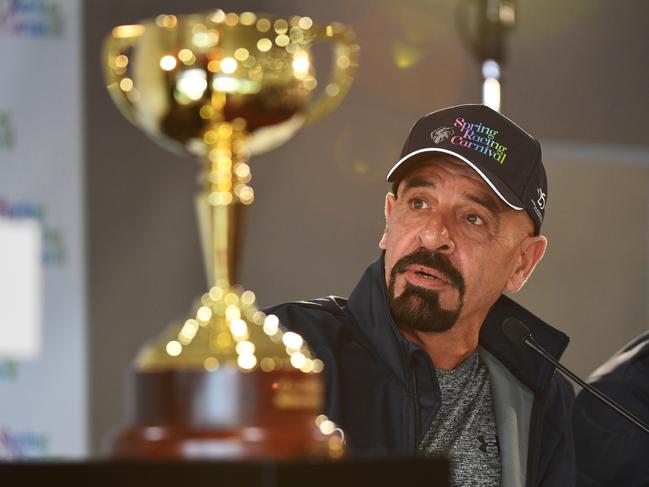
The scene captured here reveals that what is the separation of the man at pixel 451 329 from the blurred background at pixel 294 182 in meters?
1.47

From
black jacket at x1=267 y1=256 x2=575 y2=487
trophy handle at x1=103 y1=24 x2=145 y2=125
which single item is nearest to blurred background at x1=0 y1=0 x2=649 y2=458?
black jacket at x1=267 y1=256 x2=575 y2=487

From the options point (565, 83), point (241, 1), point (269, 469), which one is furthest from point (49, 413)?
point (269, 469)

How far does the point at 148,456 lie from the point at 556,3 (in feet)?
11.7

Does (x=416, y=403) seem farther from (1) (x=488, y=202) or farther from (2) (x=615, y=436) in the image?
(2) (x=615, y=436)

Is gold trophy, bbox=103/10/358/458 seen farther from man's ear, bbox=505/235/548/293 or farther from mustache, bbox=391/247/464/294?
man's ear, bbox=505/235/548/293

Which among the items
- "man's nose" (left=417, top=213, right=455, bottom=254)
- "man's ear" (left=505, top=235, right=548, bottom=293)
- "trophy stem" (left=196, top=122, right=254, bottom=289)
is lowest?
"man's ear" (left=505, top=235, right=548, bottom=293)

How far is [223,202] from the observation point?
87 cm

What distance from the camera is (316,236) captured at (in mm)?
3668

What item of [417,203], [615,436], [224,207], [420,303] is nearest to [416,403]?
[420,303]

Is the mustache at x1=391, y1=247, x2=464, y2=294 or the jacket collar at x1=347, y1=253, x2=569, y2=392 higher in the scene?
the mustache at x1=391, y1=247, x2=464, y2=294

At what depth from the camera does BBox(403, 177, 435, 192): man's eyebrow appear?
1.69m

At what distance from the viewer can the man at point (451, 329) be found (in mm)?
1604

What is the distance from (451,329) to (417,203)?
0.60 ft

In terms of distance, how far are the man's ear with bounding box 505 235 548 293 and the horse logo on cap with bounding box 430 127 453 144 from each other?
236mm
